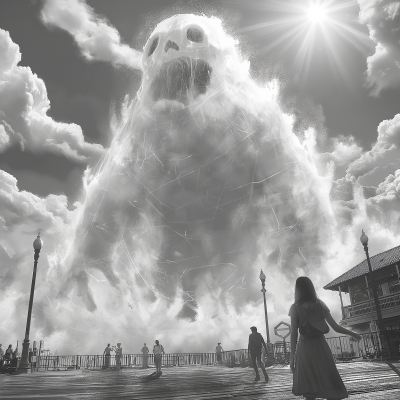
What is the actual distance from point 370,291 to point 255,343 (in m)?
25.7

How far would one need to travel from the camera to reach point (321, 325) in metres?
3.95

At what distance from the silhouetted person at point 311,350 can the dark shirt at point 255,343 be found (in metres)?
7.25

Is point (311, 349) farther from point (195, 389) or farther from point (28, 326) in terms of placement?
point (28, 326)

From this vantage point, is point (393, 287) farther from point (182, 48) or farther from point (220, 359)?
point (182, 48)

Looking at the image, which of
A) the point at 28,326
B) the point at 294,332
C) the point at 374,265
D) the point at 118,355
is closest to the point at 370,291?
the point at 374,265

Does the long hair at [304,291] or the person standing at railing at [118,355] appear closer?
the long hair at [304,291]

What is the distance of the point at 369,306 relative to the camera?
3080cm

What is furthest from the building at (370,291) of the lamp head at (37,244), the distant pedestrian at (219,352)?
the lamp head at (37,244)

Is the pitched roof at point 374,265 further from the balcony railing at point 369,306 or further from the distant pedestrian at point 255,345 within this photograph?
the distant pedestrian at point 255,345

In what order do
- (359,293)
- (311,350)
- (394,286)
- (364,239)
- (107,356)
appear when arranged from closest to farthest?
(311,350) < (364,239) < (107,356) < (394,286) < (359,293)

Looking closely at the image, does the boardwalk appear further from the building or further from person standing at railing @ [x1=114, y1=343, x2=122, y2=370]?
the building

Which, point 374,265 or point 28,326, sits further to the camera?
point 374,265

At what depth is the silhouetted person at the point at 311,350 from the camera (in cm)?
368

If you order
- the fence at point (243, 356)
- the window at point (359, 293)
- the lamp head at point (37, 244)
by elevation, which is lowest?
the fence at point (243, 356)
